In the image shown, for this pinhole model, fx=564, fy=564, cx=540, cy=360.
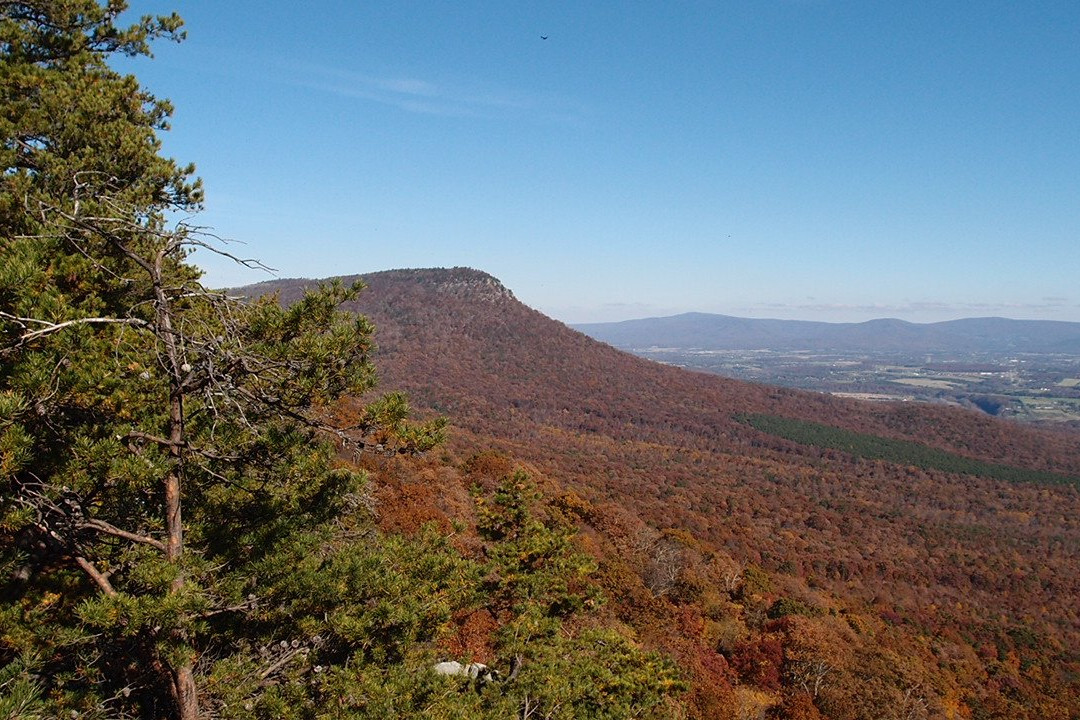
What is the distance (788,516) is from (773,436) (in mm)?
46465

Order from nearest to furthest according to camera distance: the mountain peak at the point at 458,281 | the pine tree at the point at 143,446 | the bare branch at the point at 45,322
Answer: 1. the bare branch at the point at 45,322
2. the pine tree at the point at 143,446
3. the mountain peak at the point at 458,281

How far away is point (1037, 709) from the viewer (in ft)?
94.9

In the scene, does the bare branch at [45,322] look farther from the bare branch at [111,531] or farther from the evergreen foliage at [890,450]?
the evergreen foliage at [890,450]

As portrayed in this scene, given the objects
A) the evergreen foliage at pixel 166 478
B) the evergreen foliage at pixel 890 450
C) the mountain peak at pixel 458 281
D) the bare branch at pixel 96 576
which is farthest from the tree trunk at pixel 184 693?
the mountain peak at pixel 458 281

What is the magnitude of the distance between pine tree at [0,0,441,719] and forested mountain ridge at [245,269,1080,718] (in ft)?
5.39

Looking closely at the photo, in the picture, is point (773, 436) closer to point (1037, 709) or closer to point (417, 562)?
point (1037, 709)

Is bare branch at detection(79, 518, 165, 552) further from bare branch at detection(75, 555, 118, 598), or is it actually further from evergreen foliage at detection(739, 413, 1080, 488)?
evergreen foliage at detection(739, 413, 1080, 488)

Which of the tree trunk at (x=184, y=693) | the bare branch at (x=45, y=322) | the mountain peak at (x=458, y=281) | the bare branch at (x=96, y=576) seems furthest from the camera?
the mountain peak at (x=458, y=281)

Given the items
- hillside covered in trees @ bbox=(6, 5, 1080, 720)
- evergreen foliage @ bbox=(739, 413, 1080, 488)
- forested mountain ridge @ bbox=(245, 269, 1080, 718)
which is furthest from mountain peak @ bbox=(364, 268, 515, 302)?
hillside covered in trees @ bbox=(6, 5, 1080, 720)

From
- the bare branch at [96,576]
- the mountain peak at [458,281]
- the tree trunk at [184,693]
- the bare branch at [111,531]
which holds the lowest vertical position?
the tree trunk at [184,693]

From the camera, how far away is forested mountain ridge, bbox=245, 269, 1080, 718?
26078 mm

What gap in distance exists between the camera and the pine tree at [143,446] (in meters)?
3.63

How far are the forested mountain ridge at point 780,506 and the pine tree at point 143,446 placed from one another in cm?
164

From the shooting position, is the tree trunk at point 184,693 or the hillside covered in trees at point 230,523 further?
the tree trunk at point 184,693
